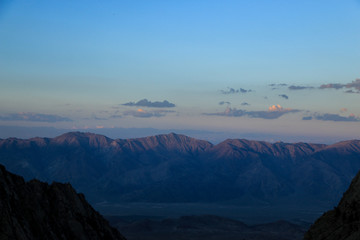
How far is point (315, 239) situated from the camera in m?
49.7

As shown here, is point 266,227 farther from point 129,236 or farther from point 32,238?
point 32,238

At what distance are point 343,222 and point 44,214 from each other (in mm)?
38678

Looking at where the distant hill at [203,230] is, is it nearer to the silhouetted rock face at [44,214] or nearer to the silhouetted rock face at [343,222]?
the silhouetted rock face at [44,214]

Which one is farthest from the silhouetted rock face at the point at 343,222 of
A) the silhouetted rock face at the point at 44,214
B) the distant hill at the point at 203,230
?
the distant hill at the point at 203,230

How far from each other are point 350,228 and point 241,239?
115687mm

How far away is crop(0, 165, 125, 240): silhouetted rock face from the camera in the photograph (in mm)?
47953

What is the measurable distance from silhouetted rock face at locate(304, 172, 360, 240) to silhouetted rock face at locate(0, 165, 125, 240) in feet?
107

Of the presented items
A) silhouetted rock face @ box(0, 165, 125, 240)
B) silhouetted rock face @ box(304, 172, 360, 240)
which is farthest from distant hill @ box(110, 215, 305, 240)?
silhouetted rock face @ box(304, 172, 360, 240)

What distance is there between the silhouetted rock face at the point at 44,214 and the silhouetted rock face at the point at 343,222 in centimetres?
3267

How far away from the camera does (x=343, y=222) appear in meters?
48.4

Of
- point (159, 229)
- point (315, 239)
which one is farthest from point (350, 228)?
point (159, 229)

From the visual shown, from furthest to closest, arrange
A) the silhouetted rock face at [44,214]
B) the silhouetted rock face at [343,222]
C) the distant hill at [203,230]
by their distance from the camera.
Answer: the distant hill at [203,230], the silhouetted rock face at [44,214], the silhouetted rock face at [343,222]

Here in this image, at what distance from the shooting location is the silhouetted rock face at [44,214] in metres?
48.0

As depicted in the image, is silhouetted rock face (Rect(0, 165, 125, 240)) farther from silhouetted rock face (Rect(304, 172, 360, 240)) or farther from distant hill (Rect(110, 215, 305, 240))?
distant hill (Rect(110, 215, 305, 240))
